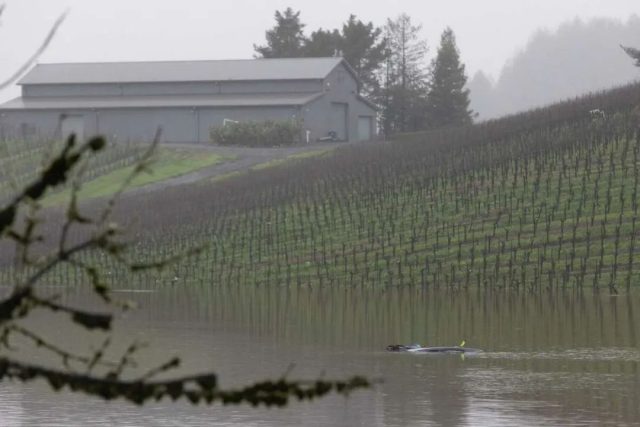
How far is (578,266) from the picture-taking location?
44469mm

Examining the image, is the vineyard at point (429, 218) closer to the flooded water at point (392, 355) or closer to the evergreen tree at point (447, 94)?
the flooded water at point (392, 355)

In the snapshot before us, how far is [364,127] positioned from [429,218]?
123ft

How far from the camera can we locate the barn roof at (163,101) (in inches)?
3312

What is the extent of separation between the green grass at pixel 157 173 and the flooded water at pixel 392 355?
22443mm

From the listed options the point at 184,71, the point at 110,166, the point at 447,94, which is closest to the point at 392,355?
the point at 110,166

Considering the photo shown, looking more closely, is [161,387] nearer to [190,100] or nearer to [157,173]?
[157,173]

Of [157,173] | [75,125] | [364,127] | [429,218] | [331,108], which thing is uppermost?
[331,108]

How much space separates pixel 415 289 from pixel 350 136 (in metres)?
43.3

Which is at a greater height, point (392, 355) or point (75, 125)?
point (75, 125)

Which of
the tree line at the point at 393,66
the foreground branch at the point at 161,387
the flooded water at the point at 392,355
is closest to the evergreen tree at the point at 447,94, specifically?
the tree line at the point at 393,66

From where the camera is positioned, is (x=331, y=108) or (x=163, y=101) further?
(x=331, y=108)

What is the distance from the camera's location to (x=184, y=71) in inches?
3605

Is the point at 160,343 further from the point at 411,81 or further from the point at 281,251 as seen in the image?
the point at 411,81

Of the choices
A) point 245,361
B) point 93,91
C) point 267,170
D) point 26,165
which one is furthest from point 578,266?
point 93,91
